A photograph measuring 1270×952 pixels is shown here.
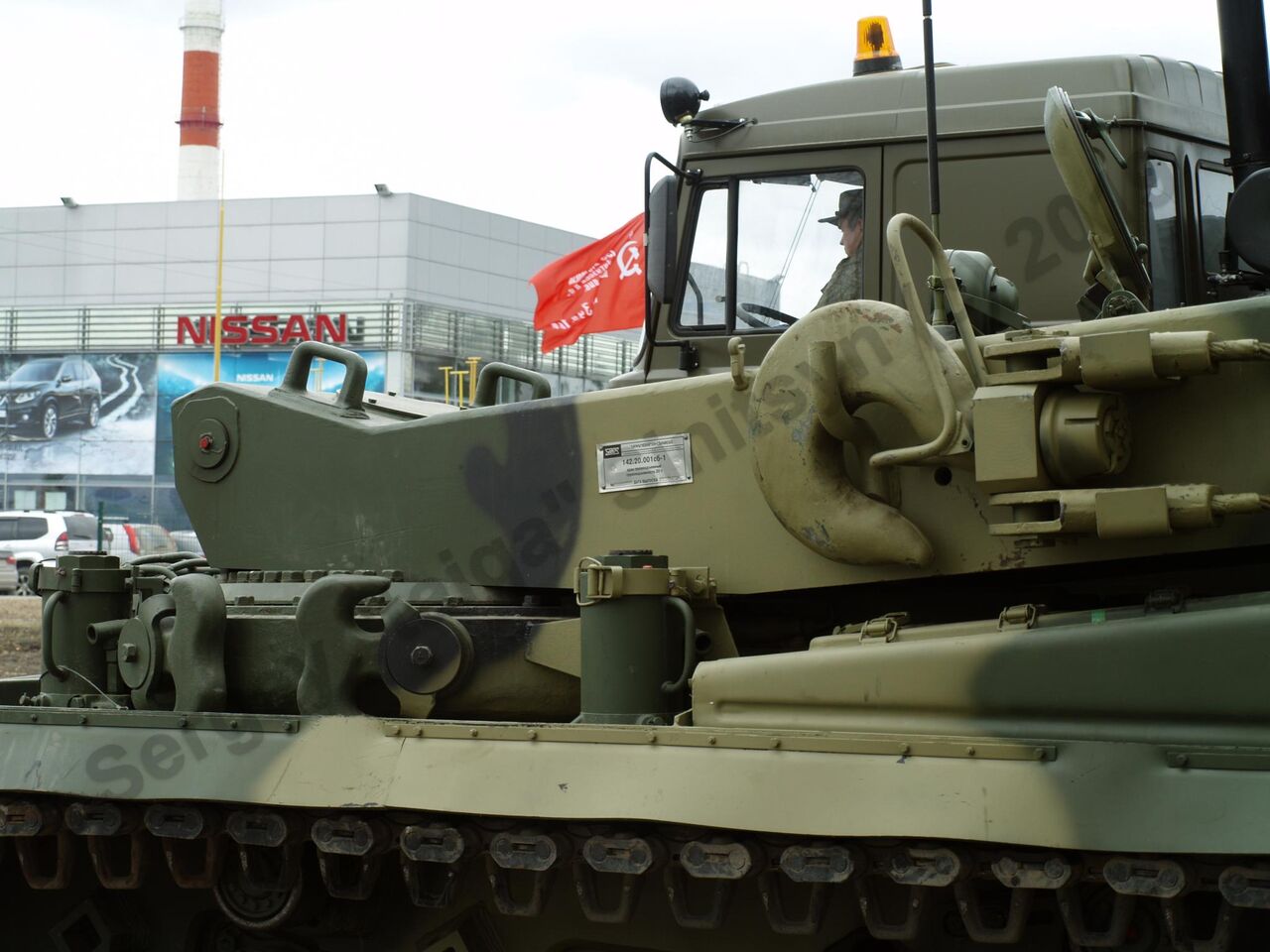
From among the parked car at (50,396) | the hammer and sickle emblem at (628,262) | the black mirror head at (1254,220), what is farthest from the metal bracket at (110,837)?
the parked car at (50,396)

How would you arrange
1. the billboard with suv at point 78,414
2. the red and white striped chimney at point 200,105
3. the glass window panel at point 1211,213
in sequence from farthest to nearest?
the red and white striped chimney at point 200,105, the billboard with suv at point 78,414, the glass window panel at point 1211,213

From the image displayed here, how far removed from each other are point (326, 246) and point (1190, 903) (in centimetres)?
3292

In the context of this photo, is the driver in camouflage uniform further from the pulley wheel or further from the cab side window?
the pulley wheel

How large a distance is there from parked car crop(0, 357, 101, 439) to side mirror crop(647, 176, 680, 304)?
108 feet

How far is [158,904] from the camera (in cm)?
534

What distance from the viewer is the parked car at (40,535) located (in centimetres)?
2544

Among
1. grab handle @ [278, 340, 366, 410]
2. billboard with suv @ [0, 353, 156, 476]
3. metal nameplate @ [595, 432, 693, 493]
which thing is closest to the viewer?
metal nameplate @ [595, 432, 693, 493]

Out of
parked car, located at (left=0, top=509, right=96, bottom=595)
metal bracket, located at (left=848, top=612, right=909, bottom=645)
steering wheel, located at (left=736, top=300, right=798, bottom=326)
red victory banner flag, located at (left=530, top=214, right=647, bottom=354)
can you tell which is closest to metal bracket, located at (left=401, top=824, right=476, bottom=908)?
metal bracket, located at (left=848, top=612, right=909, bottom=645)

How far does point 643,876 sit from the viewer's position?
14.2 feet

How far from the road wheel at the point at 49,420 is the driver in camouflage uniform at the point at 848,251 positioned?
1341 inches

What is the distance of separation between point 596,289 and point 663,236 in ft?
29.9

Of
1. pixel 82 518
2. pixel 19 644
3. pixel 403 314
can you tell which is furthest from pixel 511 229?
pixel 19 644

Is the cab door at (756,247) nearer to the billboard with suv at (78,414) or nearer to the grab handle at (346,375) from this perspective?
the grab handle at (346,375)

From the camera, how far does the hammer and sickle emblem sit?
50.0 feet
